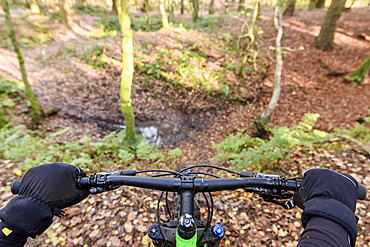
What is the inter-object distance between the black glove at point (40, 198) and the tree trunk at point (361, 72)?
46.4ft

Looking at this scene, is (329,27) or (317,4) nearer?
(329,27)

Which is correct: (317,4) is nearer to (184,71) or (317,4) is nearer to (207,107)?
(184,71)

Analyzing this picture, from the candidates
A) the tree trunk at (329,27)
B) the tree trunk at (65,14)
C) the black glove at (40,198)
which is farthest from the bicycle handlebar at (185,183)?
the tree trunk at (65,14)

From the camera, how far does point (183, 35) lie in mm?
13883

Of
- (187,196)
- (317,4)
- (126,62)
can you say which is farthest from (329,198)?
(317,4)

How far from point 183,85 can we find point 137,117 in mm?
3856

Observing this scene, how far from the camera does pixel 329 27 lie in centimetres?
1195

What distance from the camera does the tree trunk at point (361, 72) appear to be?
9.45 meters

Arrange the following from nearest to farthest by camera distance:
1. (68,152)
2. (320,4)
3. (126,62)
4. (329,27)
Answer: (68,152), (126,62), (329,27), (320,4)

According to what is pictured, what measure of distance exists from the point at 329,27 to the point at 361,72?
458 cm

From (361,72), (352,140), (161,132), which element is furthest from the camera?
(361,72)

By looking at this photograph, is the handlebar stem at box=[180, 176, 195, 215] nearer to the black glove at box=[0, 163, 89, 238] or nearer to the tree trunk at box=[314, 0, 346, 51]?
the black glove at box=[0, 163, 89, 238]

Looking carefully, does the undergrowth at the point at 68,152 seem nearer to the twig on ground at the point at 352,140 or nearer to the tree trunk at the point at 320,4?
the twig on ground at the point at 352,140

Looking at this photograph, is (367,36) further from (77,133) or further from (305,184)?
(77,133)
